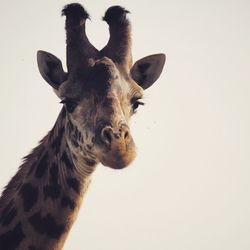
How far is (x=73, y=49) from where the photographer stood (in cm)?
823

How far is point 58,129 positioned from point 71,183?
918mm

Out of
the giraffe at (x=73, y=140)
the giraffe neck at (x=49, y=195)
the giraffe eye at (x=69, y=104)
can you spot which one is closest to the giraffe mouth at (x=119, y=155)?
the giraffe at (x=73, y=140)

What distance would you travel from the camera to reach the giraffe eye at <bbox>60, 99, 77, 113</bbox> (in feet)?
25.1

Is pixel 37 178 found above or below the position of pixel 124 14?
below

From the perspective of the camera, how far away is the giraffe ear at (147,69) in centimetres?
851

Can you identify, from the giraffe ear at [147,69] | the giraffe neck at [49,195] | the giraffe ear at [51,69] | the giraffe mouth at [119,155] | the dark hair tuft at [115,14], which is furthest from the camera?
the dark hair tuft at [115,14]

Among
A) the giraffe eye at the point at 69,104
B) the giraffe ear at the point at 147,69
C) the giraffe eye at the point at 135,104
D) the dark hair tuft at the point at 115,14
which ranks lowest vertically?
the giraffe eye at the point at 69,104

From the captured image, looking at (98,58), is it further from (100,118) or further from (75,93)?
(100,118)

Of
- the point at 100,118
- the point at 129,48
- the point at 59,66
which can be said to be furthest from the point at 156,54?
the point at 100,118

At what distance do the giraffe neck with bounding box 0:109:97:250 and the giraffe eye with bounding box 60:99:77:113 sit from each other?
0.20m

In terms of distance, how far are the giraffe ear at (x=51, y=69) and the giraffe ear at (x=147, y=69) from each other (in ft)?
3.49

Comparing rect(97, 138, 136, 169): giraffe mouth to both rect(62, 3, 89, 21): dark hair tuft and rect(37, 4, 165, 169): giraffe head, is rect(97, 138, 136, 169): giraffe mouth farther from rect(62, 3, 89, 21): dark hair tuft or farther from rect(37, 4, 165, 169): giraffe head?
rect(62, 3, 89, 21): dark hair tuft

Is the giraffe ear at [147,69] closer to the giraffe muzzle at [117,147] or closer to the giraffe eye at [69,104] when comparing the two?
the giraffe eye at [69,104]

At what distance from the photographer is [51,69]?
8.14 metres
